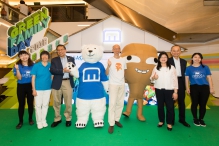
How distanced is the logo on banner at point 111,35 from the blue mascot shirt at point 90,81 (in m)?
1.91

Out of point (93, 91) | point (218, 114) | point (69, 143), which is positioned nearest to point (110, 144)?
point (69, 143)

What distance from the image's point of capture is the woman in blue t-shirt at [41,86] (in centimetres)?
329

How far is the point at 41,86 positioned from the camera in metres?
3.29

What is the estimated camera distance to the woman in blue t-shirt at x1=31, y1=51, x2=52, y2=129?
3293mm

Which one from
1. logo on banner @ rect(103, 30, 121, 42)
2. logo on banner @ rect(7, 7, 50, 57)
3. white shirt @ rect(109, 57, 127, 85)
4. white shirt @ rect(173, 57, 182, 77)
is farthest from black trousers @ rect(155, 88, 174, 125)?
logo on banner @ rect(7, 7, 50, 57)

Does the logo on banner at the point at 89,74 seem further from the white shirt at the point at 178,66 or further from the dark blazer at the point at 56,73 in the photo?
the white shirt at the point at 178,66

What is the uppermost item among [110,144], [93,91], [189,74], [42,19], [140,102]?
[42,19]

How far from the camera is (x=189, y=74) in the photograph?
3.58 metres

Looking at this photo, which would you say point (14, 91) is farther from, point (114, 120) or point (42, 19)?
point (114, 120)

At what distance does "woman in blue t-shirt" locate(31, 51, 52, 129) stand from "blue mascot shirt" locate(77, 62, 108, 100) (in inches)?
22.9

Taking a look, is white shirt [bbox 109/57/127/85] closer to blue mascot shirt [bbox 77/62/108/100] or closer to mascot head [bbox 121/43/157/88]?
blue mascot shirt [bbox 77/62/108/100]

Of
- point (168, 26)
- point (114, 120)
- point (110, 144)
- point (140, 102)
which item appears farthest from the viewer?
point (168, 26)

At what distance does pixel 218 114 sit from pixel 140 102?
6.79ft

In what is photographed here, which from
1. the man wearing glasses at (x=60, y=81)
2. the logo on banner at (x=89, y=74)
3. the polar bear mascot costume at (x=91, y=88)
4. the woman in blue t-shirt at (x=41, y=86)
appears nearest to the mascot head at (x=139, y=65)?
the polar bear mascot costume at (x=91, y=88)
